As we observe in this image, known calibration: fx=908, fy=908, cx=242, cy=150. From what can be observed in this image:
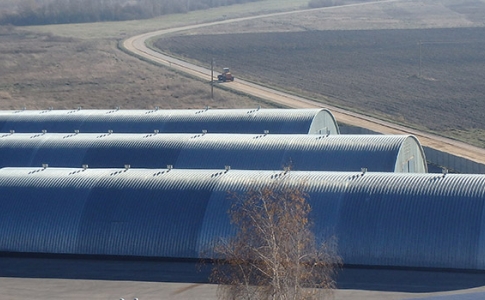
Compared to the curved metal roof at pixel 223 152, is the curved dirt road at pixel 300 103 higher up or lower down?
lower down

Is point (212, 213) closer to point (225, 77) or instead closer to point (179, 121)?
point (179, 121)

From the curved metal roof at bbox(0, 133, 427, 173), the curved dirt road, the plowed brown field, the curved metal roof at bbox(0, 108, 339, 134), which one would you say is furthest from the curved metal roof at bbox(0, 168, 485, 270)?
the plowed brown field

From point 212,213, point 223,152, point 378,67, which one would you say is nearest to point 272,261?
point 212,213

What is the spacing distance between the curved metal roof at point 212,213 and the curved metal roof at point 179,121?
1418 centimetres

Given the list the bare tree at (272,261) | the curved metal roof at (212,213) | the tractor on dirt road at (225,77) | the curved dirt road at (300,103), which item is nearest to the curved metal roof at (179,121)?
the curved dirt road at (300,103)

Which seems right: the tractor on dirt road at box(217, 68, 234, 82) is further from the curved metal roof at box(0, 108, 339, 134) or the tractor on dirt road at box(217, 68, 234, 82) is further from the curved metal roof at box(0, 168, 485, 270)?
the curved metal roof at box(0, 168, 485, 270)

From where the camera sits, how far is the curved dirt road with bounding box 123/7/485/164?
61.7 metres

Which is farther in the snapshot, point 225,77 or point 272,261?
point 225,77

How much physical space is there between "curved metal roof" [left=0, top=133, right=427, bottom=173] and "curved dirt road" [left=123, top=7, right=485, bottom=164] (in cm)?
1379

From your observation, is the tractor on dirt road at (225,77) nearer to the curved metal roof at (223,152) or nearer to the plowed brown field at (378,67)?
the plowed brown field at (378,67)

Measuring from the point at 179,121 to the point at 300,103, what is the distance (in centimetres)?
3011

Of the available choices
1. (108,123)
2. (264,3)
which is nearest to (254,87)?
(108,123)

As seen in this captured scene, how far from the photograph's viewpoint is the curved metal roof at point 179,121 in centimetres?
5328

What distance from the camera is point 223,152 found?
45688 millimetres
